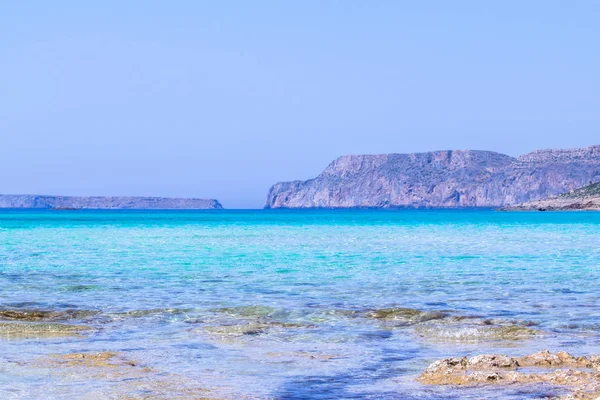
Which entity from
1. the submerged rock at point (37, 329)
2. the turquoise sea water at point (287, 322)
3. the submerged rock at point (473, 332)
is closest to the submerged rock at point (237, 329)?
the turquoise sea water at point (287, 322)

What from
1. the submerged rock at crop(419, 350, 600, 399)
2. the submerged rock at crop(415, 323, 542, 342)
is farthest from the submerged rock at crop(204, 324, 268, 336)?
the submerged rock at crop(419, 350, 600, 399)

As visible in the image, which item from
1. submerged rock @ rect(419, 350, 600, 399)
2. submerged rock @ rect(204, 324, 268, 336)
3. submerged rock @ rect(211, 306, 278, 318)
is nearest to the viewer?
submerged rock @ rect(419, 350, 600, 399)

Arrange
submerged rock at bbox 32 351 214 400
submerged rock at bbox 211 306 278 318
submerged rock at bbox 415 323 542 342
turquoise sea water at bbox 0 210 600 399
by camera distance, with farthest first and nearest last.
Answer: submerged rock at bbox 211 306 278 318 → submerged rock at bbox 415 323 542 342 → turquoise sea water at bbox 0 210 600 399 → submerged rock at bbox 32 351 214 400

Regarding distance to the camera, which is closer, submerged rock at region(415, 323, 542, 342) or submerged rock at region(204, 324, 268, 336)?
submerged rock at region(415, 323, 542, 342)

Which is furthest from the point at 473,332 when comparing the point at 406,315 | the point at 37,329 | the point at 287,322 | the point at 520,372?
the point at 37,329

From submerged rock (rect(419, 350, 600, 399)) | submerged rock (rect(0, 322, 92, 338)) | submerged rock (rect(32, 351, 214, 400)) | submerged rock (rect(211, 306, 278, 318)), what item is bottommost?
submerged rock (rect(211, 306, 278, 318))

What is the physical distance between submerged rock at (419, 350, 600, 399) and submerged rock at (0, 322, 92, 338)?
6.89m

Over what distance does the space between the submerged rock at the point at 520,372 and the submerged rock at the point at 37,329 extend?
689 centimetres

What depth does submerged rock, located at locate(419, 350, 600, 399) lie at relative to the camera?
31.1 feet

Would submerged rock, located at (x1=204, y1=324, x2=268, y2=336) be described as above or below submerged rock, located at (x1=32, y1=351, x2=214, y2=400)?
below

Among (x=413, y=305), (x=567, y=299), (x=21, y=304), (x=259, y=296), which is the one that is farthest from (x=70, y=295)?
(x=567, y=299)

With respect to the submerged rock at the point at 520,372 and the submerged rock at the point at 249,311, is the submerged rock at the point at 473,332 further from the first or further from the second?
the submerged rock at the point at 249,311

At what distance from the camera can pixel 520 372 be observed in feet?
33.0

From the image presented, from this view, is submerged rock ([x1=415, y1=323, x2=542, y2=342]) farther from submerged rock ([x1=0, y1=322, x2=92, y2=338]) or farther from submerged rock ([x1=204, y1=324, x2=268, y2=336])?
submerged rock ([x1=0, y1=322, x2=92, y2=338])
